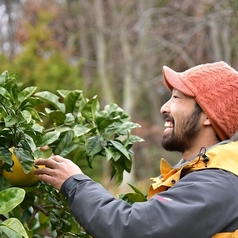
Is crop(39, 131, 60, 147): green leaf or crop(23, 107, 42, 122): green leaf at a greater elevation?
crop(23, 107, 42, 122): green leaf

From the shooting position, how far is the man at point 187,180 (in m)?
1.85

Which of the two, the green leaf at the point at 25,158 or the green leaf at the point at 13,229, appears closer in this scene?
the green leaf at the point at 13,229

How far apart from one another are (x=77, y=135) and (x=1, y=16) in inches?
509

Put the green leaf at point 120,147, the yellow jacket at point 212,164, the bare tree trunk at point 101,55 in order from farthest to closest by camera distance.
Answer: the bare tree trunk at point 101,55 < the green leaf at point 120,147 < the yellow jacket at point 212,164

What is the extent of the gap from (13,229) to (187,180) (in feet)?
1.90

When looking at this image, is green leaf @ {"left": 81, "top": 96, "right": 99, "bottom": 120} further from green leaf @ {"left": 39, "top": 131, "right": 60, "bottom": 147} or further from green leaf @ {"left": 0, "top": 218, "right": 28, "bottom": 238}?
green leaf @ {"left": 0, "top": 218, "right": 28, "bottom": 238}

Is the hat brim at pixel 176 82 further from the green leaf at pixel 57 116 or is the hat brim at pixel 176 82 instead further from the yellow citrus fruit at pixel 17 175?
the yellow citrus fruit at pixel 17 175

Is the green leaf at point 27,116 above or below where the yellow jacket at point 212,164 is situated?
above

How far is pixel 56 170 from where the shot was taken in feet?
6.84

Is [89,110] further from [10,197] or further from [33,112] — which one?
[10,197]

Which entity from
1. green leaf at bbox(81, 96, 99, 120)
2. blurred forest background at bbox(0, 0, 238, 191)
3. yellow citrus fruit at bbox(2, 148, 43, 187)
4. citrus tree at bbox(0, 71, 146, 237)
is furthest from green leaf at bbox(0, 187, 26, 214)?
blurred forest background at bbox(0, 0, 238, 191)

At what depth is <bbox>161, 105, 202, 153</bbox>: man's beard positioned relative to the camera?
7.21ft

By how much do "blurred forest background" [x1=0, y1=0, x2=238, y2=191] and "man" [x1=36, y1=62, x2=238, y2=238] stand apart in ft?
20.9

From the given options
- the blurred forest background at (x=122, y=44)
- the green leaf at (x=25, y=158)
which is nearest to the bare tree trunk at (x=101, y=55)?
the blurred forest background at (x=122, y=44)
